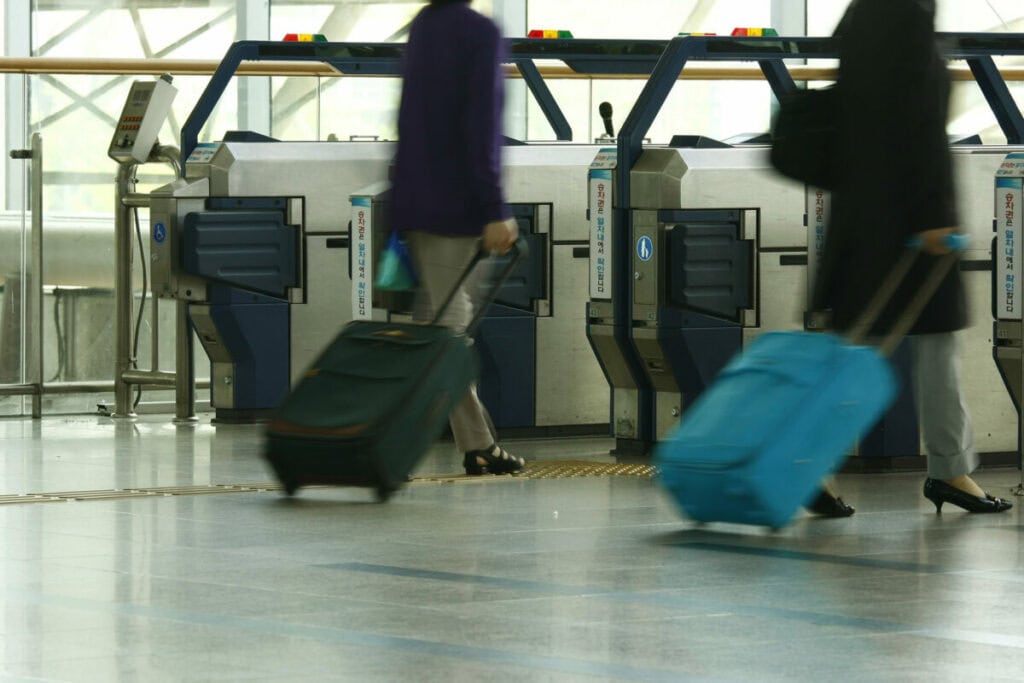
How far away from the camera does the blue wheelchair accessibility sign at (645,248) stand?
8336 mm

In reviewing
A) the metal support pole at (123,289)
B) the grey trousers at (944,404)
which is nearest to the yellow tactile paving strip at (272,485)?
the grey trousers at (944,404)

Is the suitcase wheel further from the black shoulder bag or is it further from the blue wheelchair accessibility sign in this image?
the blue wheelchair accessibility sign

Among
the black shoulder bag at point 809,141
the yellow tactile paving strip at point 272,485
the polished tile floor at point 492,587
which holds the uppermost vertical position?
the black shoulder bag at point 809,141

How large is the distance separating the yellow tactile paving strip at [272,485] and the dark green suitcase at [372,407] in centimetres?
79

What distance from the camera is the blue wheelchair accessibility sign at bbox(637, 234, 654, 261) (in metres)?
8.34

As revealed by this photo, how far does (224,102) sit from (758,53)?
688 centimetres

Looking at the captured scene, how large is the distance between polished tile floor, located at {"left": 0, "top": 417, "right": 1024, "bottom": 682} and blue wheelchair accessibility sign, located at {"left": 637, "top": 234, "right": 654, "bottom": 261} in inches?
47.5

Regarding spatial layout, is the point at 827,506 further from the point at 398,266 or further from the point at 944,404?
the point at 398,266

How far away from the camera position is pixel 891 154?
19.8ft

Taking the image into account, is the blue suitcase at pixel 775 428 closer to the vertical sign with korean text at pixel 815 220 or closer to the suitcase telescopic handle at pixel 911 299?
the suitcase telescopic handle at pixel 911 299

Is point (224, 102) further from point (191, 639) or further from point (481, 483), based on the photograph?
point (191, 639)

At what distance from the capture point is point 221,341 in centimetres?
1005

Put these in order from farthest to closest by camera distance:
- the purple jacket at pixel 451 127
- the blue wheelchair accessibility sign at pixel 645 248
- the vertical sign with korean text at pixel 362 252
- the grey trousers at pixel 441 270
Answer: the vertical sign with korean text at pixel 362 252 → the blue wheelchair accessibility sign at pixel 645 248 → the grey trousers at pixel 441 270 → the purple jacket at pixel 451 127

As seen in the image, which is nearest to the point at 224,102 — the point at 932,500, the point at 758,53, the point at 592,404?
the point at 592,404
